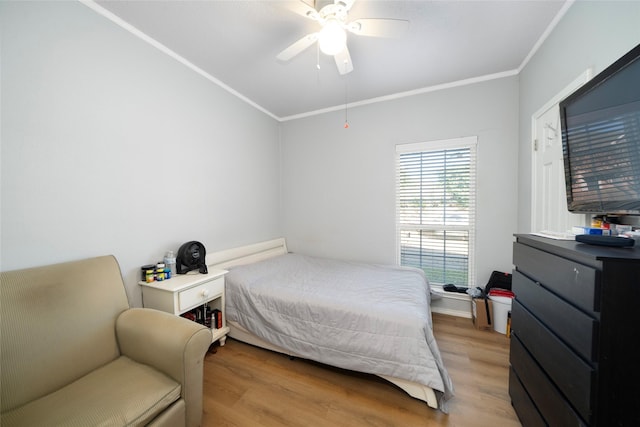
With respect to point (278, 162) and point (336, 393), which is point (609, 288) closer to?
point (336, 393)

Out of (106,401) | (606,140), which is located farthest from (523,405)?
(106,401)

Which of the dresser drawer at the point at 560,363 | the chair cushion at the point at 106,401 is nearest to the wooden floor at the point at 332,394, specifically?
the chair cushion at the point at 106,401

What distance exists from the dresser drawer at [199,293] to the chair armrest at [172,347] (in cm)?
36

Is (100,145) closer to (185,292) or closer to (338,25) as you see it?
(185,292)

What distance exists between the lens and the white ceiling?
62.9 inches

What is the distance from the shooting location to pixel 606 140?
98 cm

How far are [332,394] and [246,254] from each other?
1.82 m

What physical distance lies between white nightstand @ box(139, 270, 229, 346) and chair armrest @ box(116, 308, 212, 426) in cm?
32

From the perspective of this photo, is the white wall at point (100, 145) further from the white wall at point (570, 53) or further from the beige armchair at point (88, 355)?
the white wall at point (570, 53)

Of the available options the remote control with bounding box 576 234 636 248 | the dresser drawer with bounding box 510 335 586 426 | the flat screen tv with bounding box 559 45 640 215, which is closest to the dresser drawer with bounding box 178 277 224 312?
the dresser drawer with bounding box 510 335 586 426

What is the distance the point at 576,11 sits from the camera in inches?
58.9

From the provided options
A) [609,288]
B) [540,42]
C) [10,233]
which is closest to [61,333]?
[10,233]

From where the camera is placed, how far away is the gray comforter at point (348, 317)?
4.72ft

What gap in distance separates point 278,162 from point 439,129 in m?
2.34
